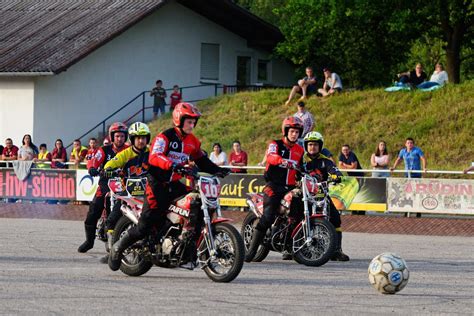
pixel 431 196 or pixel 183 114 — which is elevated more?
pixel 183 114

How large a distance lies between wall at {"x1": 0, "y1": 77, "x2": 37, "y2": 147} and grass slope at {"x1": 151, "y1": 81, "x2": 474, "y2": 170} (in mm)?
4247

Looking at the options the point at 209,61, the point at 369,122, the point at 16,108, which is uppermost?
the point at 209,61

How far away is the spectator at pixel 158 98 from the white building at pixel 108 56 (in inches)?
75.9

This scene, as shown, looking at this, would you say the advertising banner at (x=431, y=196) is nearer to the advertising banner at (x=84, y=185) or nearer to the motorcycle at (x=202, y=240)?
the advertising banner at (x=84, y=185)

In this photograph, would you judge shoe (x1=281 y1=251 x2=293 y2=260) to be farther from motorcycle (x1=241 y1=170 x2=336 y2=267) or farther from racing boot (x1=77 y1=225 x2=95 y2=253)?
racing boot (x1=77 y1=225 x2=95 y2=253)

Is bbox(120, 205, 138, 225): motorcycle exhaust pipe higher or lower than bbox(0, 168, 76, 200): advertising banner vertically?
higher

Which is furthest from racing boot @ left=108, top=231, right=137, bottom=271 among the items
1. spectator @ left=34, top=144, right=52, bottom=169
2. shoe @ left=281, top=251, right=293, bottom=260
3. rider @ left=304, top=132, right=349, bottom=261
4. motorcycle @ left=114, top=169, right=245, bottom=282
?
spectator @ left=34, top=144, right=52, bottom=169

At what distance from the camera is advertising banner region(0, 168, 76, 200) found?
27.7 m

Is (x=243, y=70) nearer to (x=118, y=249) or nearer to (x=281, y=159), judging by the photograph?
(x=281, y=159)

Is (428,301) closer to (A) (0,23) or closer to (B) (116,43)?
(B) (116,43)

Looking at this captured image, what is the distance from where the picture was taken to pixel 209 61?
4334 cm

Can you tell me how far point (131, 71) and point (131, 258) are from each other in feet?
92.9

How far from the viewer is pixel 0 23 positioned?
41.8 m

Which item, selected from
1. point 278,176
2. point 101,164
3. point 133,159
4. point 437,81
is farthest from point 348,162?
point 133,159
